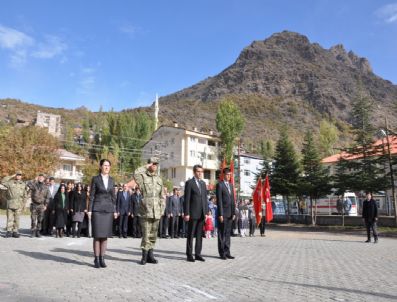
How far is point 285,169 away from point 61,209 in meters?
26.9

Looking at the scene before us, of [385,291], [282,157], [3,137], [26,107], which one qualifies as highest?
[26,107]

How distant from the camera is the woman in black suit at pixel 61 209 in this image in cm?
1505

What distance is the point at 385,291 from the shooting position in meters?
6.29

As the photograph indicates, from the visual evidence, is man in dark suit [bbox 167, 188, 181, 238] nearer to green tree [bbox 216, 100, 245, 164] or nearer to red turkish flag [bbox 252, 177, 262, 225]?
red turkish flag [bbox 252, 177, 262, 225]

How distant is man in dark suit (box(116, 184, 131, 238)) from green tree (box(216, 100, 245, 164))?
53389mm

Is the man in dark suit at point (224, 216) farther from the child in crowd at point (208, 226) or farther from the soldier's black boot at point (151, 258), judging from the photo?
the child in crowd at point (208, 226)

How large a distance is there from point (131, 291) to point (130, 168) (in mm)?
66666

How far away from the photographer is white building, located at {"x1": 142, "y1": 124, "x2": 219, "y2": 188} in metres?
66.1

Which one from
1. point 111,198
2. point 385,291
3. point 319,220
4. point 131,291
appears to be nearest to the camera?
point 131,291

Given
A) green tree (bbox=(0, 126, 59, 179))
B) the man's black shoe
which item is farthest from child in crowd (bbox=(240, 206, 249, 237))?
green tree (bbox=(0, 126, 59, 179))

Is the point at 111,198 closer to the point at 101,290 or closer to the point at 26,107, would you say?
the point at 101,290

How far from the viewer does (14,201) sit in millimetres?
13719

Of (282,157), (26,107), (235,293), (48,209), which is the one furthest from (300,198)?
(26,107)

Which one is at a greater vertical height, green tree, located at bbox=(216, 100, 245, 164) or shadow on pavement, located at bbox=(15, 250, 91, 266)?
green tree, located at bbox=(216, 100, 245, 164)
